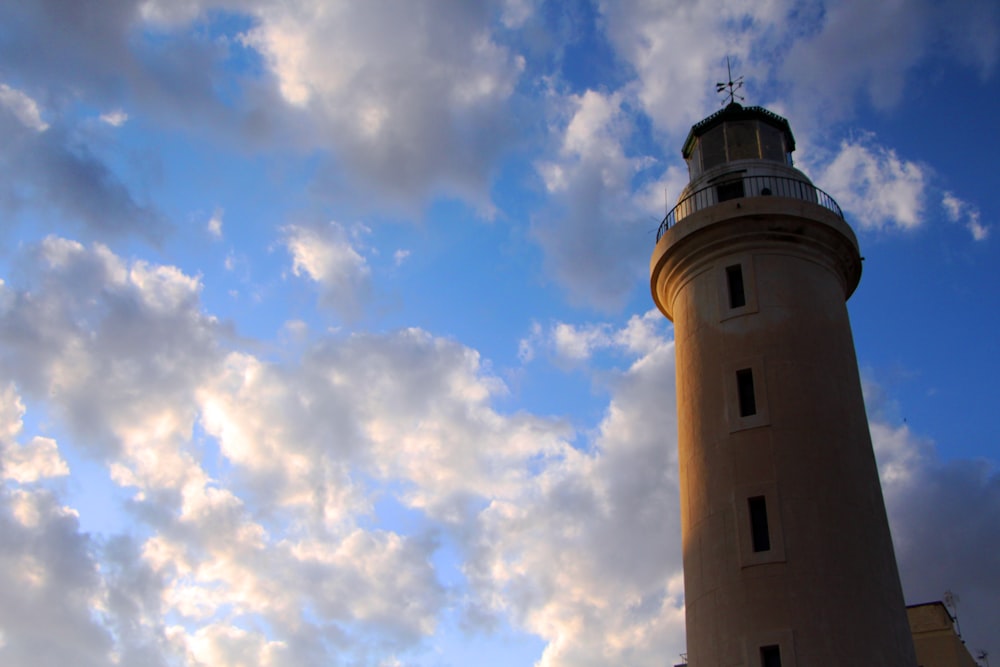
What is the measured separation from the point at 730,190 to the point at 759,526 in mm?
11398

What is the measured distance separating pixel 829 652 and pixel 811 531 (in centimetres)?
286

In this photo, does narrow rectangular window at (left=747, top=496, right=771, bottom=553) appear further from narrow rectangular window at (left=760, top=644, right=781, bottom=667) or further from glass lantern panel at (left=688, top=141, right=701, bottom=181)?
glass lantern panel at (left=688, top=141, right=701, bottom=181)

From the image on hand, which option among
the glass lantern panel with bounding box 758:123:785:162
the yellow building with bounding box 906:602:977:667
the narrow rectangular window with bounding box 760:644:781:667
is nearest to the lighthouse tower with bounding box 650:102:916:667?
the narrow rectangular window with bounding box 760:644:781:667

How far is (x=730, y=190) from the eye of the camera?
2981cm

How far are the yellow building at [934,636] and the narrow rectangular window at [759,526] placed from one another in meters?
12.1

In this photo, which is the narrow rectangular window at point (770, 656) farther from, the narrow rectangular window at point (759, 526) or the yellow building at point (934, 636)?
the yellow building at point (934, 636)

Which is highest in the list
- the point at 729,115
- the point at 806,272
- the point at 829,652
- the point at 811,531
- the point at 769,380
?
the point at 729,115

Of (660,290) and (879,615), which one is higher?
(660,290)

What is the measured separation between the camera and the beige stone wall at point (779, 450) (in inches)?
874

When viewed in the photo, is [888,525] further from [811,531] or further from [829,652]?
[829,652]

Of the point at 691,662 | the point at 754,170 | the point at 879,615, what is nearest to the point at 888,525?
the point at 879,615

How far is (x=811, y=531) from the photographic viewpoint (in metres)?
22.9

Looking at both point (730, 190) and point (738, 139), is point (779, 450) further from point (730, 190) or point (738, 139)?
point (738, 139)

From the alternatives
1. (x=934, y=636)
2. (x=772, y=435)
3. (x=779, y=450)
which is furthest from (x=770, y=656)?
(x=934, y=636)
